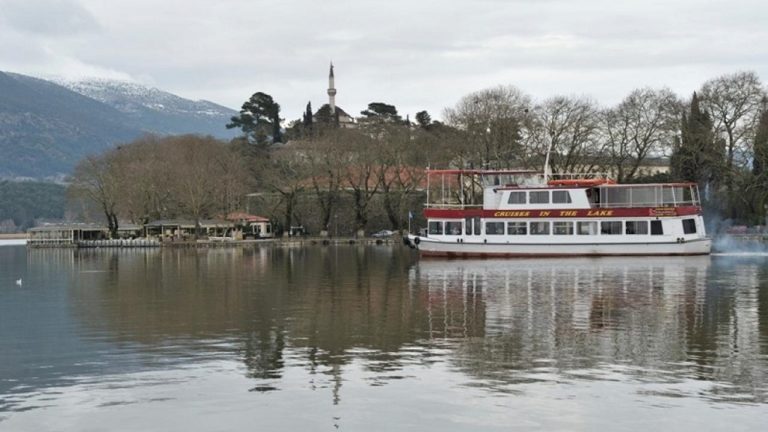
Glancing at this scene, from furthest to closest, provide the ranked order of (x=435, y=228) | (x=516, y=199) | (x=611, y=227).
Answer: (x=435, y=228), (x=516, y=199), (x=611, y=227)

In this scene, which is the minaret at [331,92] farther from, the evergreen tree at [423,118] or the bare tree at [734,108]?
the bare tree at [734,108]

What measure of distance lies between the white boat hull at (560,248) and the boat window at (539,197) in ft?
8.99

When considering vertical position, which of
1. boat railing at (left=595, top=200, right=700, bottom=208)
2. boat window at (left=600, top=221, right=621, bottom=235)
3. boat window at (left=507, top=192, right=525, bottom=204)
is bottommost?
boat window at (left=600, top=221, right=621, bottom=235)

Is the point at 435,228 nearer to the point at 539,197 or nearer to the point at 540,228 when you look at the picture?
the point at 540,228

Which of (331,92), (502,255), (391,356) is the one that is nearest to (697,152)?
(502,255)

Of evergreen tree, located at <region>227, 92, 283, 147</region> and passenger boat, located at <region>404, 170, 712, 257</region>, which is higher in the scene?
evergreen tree, located at <region>227, 92, 283, 147</region>

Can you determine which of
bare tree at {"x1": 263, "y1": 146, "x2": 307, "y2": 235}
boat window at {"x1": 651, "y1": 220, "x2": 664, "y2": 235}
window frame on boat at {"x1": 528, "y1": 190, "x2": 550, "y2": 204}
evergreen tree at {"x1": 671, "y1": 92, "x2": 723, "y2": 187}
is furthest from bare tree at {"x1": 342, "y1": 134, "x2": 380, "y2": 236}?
boat window at {"x1": 651, "y1": 220, "x2": 664, "y2": 235}

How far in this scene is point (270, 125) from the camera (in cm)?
13300

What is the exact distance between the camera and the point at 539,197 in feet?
189

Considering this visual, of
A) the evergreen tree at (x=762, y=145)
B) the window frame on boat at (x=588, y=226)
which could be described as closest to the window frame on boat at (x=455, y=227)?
the window frame on boat at (x=588, y=226)

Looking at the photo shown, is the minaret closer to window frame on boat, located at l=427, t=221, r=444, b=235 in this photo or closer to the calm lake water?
window frame on boat, located at l=427, t=221, r=444, b=235

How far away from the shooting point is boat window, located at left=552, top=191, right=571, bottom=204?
5716 centimetres

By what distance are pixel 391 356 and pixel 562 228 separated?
3979 centimetres

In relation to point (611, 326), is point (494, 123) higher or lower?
higher
